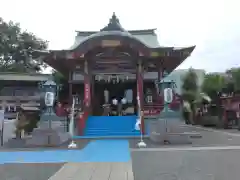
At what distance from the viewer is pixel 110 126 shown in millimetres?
17688

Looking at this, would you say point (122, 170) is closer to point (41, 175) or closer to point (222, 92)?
point (41, 175)

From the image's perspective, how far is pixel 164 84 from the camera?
14.3m

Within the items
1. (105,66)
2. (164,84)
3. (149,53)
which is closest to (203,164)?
(164,84)

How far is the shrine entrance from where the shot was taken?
23953 millimetres

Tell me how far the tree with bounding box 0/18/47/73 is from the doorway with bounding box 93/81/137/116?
1927cm

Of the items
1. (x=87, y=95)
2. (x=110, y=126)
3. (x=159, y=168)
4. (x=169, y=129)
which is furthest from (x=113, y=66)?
(x=159, y=168)

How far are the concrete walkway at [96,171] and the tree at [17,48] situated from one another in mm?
36289

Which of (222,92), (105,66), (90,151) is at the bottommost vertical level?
(90,151)

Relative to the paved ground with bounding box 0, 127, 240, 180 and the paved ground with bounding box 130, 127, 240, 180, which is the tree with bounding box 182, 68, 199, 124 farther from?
the paved ground with bounding box 0, 127, 240, 180

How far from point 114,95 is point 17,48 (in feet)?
71.3

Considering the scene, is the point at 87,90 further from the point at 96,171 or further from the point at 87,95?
the point at 96,171

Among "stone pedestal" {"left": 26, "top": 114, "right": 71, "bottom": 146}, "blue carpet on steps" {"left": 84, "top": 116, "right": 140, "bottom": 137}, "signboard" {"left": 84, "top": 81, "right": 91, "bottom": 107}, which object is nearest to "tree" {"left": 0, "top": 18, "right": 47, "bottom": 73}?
"signboard" {"left": 84, "top": 81, "right": 91, "bottom": 107}

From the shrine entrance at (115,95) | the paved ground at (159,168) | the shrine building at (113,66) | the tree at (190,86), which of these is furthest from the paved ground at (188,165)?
the tree at (190,86)

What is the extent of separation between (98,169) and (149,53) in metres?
12.4
